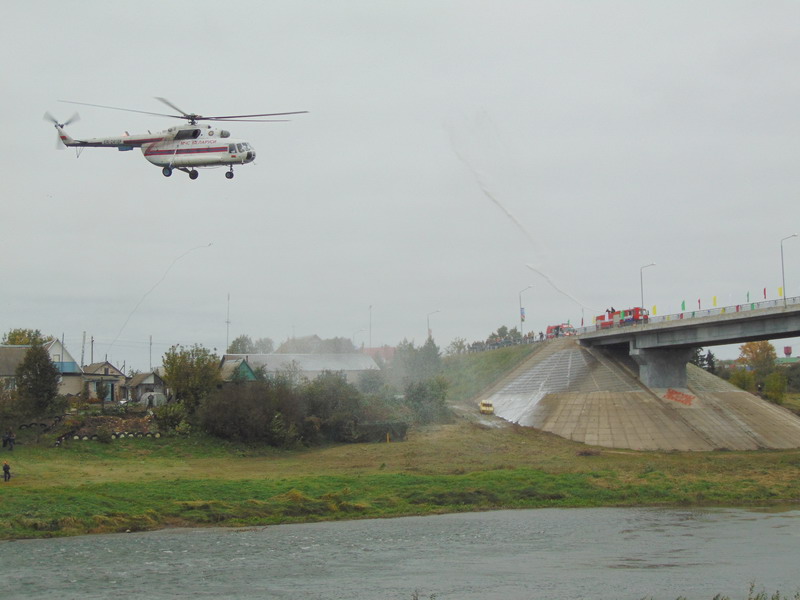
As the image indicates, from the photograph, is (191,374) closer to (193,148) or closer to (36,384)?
(36,384)

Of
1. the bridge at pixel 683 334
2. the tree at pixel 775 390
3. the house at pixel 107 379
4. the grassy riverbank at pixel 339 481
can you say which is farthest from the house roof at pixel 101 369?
the tree at pixel 775 390

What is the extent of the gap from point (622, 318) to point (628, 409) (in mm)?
15558

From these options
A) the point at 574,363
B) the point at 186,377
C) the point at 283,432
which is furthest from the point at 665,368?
the point at 186,377

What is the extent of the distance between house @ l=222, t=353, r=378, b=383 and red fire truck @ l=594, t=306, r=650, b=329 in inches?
1209

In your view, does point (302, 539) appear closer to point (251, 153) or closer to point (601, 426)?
point (251, 153)

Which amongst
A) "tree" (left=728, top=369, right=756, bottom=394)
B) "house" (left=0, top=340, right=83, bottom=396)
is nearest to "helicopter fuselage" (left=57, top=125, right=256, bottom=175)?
"house" (left=0, top=340, right=83, bottom=396)

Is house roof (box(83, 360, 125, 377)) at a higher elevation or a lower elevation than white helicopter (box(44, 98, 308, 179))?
lower

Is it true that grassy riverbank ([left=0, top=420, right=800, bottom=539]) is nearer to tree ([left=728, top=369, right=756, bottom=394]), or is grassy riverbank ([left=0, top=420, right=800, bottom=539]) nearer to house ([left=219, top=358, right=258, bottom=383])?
house ([left=219, top=358, right=258, bottom=383])

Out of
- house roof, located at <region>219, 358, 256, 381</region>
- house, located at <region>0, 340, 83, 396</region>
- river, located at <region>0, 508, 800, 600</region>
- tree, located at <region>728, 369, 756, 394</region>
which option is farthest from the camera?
tree, located at <region>728, 369, 756, 394</region>

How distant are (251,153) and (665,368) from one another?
64.3 m

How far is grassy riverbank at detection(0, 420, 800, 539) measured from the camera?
50.7 meters

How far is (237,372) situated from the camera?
322 feet

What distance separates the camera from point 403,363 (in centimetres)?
12494

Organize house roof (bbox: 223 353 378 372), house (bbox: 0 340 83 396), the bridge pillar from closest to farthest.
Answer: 1. house (bbox: 0 340 83 396)
2. the bridge pillar
3. house roof (bbox: 223 353 378 372)
